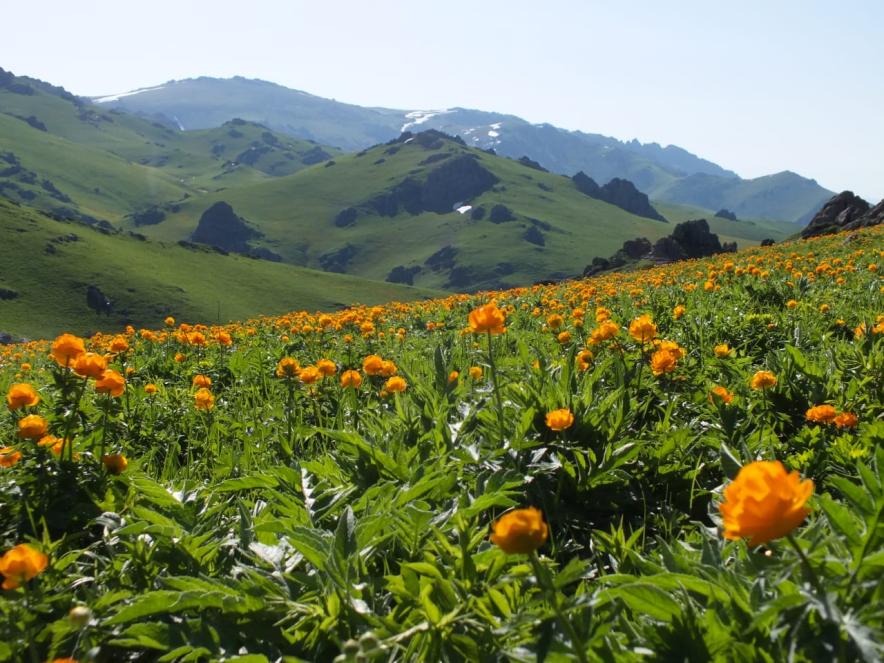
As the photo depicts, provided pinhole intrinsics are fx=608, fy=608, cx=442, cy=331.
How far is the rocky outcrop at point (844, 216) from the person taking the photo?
45.3 metres

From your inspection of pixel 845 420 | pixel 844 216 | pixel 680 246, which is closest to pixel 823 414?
pixel 845 420

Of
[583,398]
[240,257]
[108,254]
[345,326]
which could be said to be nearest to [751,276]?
[345,326]

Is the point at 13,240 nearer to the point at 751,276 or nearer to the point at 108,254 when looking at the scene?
the point at 108,254

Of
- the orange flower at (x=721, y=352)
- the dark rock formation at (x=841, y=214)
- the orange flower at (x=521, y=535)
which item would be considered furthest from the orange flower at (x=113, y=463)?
the dark rock formation at (x=841, y=214)

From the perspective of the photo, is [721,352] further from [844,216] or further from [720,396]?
[844,216]

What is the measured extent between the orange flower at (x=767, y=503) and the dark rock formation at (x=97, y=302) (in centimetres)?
12005

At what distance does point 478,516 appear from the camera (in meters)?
2.87

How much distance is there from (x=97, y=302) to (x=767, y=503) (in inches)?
4815

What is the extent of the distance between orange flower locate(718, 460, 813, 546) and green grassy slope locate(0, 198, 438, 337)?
110213 mm

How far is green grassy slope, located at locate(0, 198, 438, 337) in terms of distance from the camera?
341ft

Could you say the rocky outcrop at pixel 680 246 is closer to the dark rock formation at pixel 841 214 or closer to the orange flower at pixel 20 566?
the dark rock formation at pixel 841 214

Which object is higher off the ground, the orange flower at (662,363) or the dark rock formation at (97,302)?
the orange flower at (662,363)

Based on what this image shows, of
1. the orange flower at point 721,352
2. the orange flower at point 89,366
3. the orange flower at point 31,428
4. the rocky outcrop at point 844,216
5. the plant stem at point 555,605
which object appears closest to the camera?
the plant stem at point 555,605

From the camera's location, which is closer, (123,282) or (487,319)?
(487,319)
